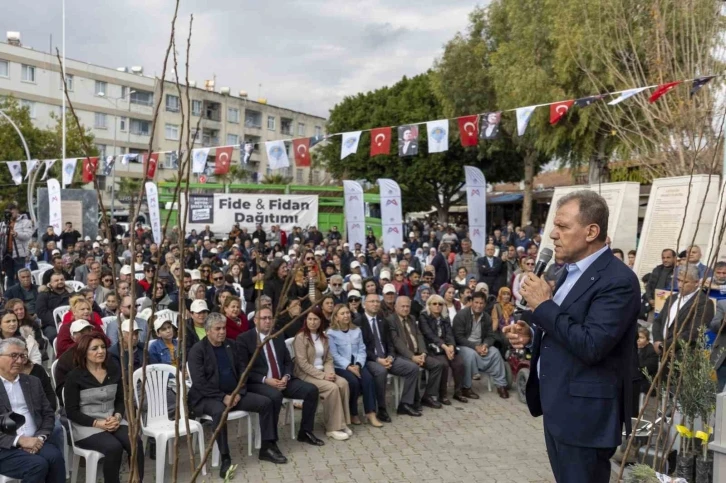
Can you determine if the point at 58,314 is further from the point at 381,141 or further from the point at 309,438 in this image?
the point at 381,141

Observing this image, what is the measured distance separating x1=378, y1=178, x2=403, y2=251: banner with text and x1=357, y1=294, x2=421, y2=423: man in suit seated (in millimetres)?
8476

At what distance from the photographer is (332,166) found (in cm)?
3906

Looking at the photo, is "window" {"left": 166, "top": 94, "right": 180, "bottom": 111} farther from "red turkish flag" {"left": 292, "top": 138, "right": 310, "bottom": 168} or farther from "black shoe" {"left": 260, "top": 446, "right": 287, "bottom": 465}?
"black shoe" {"left": 260, "top": 446, "right": 287, "bottom": 465}

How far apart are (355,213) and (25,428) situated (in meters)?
13.0

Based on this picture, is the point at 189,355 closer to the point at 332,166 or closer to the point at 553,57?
the point at 553,57

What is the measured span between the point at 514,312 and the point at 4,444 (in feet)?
20.8

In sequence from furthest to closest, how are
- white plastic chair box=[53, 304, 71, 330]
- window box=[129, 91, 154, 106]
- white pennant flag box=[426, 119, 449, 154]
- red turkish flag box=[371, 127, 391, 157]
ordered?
window box=[129, 91, 154, 106], red turkish flag box=[371, 127, 391, 157], white pennant flag box=[426, 119, 449, 154], white plastic chair box=[53, 304, 71, 330]

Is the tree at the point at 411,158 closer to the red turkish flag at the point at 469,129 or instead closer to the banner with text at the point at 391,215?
the banner with text at the point at 391,215

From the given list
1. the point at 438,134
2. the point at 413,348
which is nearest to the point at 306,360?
the point at 413,348

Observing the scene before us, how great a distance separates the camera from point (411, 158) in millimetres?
35406

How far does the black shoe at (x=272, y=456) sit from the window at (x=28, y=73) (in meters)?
44.1

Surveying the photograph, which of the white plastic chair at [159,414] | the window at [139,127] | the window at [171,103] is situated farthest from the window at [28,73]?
the white plastic chair at [159,414]

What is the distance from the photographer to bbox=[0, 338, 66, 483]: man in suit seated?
14.3 feet

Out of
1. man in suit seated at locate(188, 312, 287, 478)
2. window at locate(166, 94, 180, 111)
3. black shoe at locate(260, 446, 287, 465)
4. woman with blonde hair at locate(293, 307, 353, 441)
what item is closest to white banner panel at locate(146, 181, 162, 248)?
woman with blonde hair at locate(293, 307, 353, 441)
